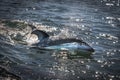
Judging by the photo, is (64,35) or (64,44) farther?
(64,35)

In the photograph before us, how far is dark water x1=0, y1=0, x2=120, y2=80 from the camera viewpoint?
42.0 ft

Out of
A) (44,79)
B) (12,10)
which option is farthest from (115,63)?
(12,10)

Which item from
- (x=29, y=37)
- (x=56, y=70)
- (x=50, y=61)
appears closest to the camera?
(x=56, y=70)

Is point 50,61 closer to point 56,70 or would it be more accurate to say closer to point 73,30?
point 56,70

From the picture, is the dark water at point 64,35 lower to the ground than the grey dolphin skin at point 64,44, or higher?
lower

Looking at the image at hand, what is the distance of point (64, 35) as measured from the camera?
55.3ft

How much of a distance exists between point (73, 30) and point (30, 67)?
21.4ft

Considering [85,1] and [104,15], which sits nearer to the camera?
[104,15]

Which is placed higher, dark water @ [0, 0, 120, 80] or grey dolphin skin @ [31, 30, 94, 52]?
grey dolphin skin @ [31, 30, 94, 52]

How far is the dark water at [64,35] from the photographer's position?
12805 mm

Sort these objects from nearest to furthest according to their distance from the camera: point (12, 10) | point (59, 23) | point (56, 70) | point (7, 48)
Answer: point (56, 70) < point (7, 48) < point (59, 23) < point (12, 10)

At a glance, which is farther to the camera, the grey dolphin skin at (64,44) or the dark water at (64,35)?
the grey dolphin skin at (64,44)

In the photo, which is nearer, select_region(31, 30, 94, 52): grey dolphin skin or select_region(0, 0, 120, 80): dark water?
select_region(0, 0, 120, 80): dark water

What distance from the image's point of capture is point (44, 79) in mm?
12039
